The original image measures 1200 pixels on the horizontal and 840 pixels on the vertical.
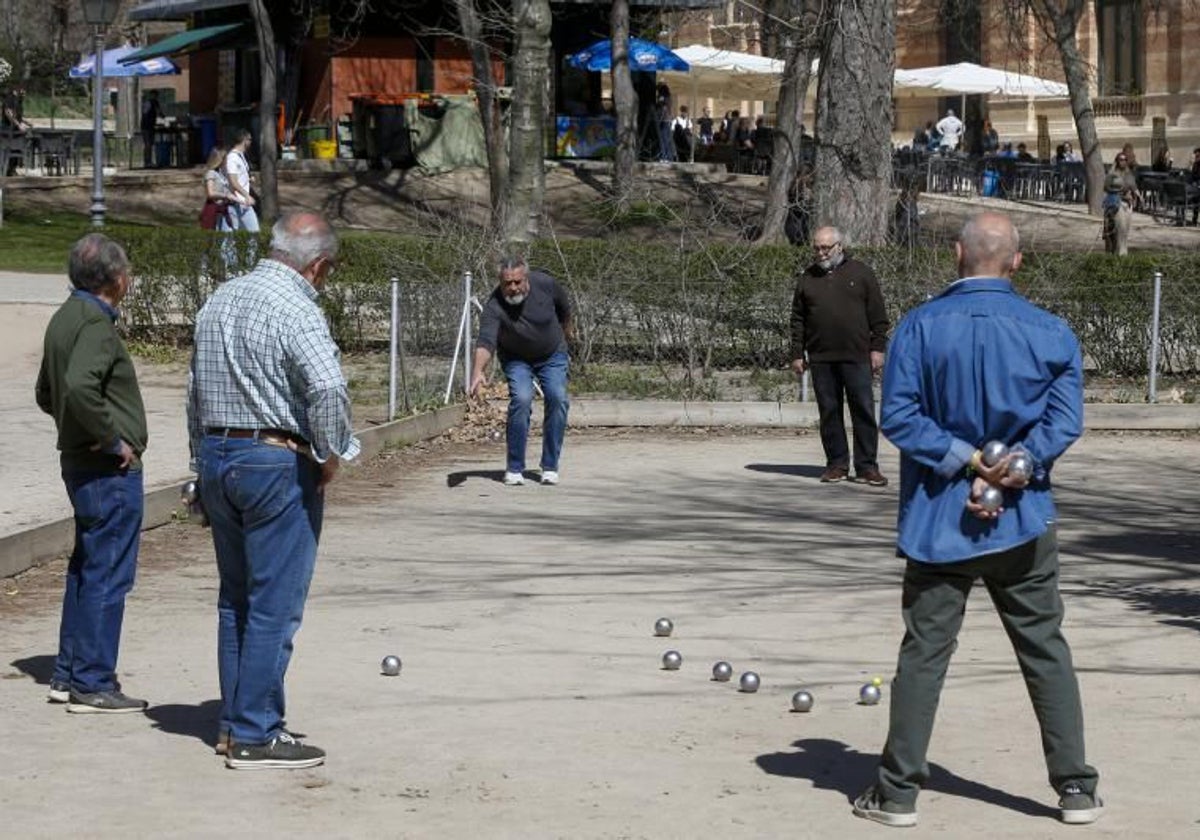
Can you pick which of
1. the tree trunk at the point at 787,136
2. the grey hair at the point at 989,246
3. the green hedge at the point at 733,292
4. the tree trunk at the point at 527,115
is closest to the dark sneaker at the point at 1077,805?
the grey hair at the point at 989,246

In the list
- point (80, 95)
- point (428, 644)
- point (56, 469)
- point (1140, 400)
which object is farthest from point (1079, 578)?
point (80, 95)

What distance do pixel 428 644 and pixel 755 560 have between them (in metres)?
2.93

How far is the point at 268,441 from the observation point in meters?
6.64

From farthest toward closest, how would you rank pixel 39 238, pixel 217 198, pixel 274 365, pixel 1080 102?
1. pixel 1080 102
2. pixel 39 238
3. pixel 217 198
4. pixel 274 365

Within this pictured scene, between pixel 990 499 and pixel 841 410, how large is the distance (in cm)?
899

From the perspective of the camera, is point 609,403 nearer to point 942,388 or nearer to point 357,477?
point 357,477

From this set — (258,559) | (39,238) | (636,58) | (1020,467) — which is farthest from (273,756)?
(636,58)

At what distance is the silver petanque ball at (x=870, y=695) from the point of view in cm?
790

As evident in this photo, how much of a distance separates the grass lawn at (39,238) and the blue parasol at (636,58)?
10.4m

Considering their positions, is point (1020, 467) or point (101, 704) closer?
point (1020, 467)

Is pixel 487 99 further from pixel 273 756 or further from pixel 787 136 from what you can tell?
pixel 273 756

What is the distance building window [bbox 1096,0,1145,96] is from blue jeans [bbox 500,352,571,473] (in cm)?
4205

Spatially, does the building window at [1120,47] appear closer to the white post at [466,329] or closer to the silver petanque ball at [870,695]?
the white post at [466,329]

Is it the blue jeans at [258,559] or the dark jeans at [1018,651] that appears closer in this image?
the dark jeans at [1018,651]
